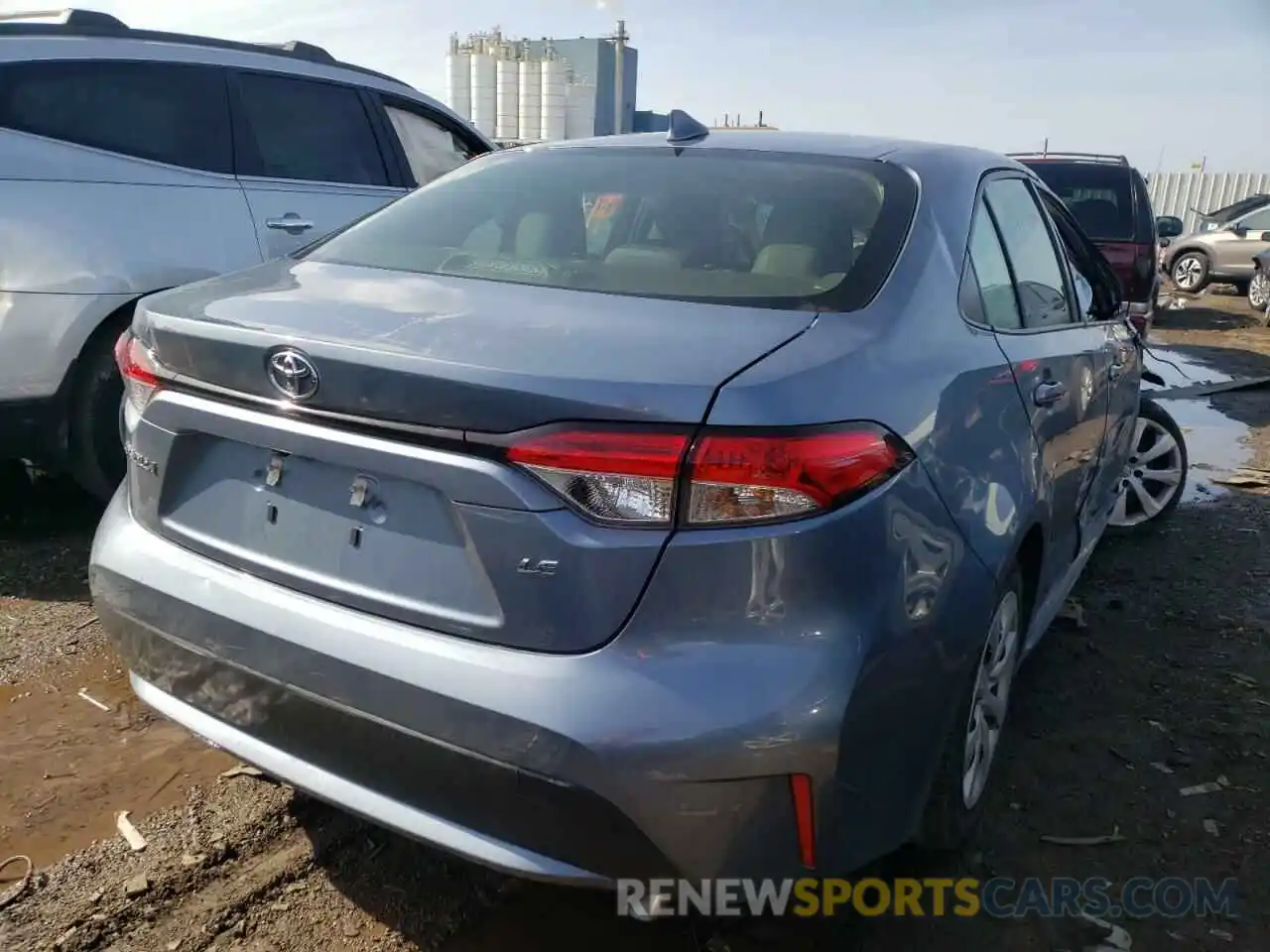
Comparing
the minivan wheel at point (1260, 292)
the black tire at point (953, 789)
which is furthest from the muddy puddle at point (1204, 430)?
the minivan wheel at point (1260, 292)

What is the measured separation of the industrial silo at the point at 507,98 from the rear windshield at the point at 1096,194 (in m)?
24.0

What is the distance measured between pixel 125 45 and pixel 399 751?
3691 mm

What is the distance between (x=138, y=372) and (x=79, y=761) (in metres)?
1.21

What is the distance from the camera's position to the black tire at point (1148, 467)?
5.06 metres

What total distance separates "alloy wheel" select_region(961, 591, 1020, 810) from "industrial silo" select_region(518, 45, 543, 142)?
2943 cm

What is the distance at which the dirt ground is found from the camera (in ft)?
7.36

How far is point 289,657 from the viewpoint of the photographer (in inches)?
74.8

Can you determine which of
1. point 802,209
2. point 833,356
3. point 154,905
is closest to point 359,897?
point 154,905

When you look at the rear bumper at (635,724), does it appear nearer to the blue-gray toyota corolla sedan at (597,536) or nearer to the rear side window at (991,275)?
the blue-gray toyota corolla sedan at (597,536)

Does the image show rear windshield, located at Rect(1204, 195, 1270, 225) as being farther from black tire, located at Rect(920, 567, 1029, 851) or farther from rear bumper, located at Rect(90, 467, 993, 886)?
rear bumper, located at Rect(90, 467, 993, 886)

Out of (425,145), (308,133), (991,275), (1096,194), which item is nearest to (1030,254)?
(991,275)

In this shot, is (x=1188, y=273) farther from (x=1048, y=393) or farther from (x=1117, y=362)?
(x=1048, y=393)

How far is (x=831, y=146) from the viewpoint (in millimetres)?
2793

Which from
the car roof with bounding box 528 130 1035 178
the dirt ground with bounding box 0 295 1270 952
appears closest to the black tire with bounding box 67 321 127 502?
the dirt ground with bounding box 0 295 1270 952
